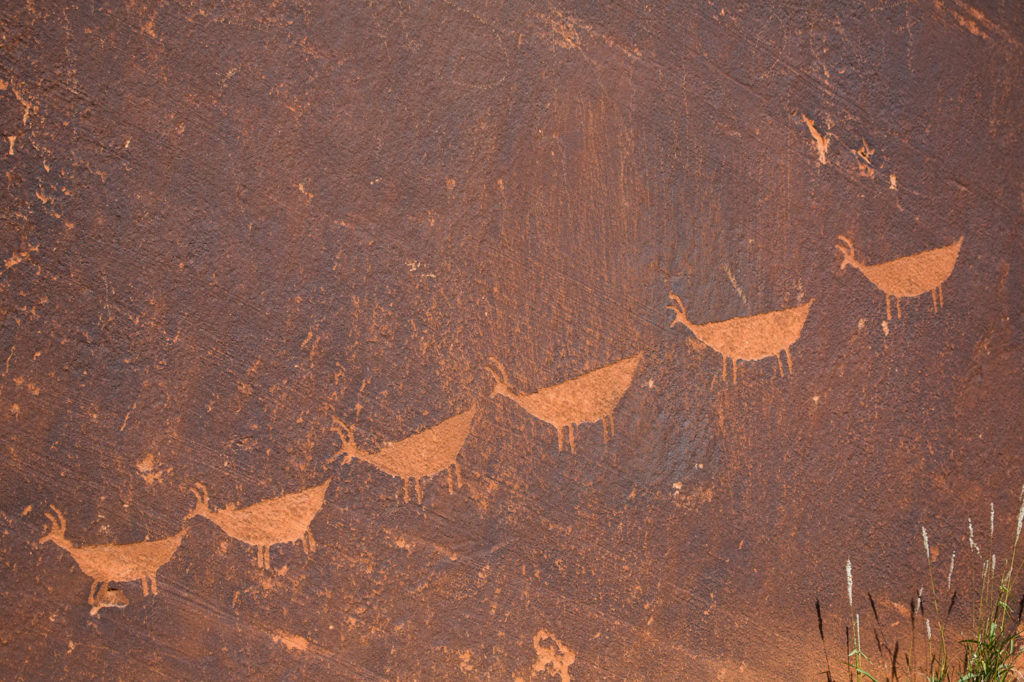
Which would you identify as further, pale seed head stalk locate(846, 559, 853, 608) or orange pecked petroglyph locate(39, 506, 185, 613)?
pale seed head stalk locate(846, 559, 853, 608)

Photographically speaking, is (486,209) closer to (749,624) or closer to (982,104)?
(749,624)

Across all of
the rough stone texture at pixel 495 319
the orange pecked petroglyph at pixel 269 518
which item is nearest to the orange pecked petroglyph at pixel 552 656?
the rough stone texture at pixel 495 319

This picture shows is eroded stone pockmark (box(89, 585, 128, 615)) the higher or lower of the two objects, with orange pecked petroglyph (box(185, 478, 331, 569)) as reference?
lower

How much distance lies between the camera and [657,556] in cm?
Answer: 165

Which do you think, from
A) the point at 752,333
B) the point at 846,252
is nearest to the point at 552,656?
the point at 752,333

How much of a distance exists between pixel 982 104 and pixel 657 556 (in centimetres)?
131

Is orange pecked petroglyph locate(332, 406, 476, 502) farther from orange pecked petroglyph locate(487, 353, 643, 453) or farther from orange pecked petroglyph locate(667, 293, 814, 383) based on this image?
orange pecked petroglyph locate(667, 293, 814, 383)

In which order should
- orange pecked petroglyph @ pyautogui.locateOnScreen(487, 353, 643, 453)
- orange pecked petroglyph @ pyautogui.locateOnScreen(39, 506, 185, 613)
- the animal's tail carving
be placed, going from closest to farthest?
orange pecked petroglyph @ pyautogui.locateOnScreen(39, 506, 185, 613) < orange pecked petroglyph @ pyautogui.locateOnScreen(487, 353, 643, 453) < the animal's tail carving

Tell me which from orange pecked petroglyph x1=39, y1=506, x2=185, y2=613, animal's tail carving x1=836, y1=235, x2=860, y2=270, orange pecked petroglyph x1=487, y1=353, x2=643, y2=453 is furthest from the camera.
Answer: animal's tail carving x1=836, y1=235, x2=860, y2=270

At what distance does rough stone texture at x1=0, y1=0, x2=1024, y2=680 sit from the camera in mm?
1468

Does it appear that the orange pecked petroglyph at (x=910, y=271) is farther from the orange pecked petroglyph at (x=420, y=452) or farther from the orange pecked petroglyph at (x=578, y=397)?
the orange pecked petroglyph at (x=420, y=452)

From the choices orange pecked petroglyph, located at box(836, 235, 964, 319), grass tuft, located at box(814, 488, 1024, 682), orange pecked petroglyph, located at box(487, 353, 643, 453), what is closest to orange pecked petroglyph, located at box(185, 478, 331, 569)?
orange pecked petroglyph, located at box(487, 353, 643, 453)

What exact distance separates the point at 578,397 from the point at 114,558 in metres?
1.00

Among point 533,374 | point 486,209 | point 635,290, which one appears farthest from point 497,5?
point 533,374
